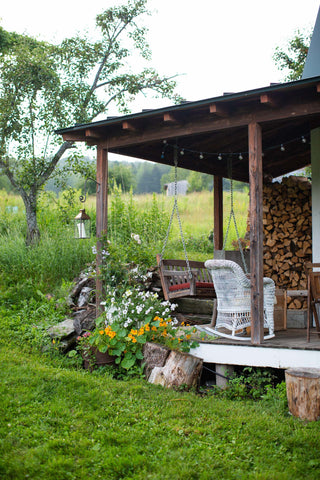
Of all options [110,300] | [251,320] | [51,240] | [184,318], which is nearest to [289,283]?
[184,318]

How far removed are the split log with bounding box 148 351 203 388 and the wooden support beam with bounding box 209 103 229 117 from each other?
240cm

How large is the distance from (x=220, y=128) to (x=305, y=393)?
107 inches

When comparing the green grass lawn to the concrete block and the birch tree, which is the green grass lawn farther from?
the birch tree

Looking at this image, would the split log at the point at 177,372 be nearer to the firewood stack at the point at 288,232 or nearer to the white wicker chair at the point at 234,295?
the white wicker chair at the point at 234,295

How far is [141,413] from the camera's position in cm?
384

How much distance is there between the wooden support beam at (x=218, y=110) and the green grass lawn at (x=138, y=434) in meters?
2.72

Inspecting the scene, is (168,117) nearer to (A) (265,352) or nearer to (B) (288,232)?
(A) (265,352)

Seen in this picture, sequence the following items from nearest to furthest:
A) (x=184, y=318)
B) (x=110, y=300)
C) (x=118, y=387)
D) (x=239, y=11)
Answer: (x=118, y=387) → (x=110, y=300) → (x=184, y=318) → (x=239, y=11)

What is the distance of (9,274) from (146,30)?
5.92 meters

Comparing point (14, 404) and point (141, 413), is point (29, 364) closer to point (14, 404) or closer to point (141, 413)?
point (14, 404)

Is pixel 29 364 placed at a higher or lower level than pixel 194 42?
lower

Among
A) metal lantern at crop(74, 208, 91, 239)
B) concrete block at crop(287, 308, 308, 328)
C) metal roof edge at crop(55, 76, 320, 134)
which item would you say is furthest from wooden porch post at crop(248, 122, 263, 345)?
metal lantern at crop(74, 208, 91, 239)

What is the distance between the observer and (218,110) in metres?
4.89

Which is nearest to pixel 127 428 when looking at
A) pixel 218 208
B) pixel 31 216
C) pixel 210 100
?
pixel 210 100
